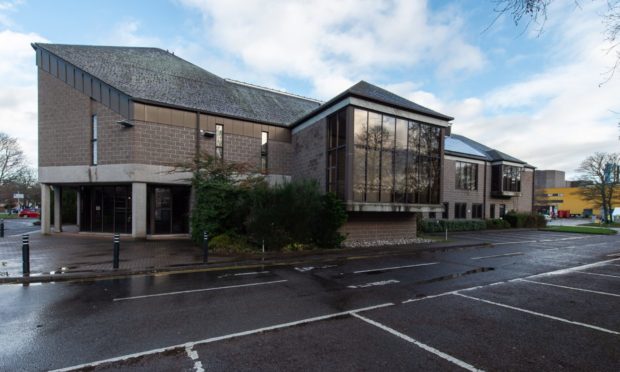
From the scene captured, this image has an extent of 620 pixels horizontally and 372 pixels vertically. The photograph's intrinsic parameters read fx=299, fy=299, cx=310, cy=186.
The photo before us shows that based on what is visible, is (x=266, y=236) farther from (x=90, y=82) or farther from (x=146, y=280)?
(x=90, y=82)

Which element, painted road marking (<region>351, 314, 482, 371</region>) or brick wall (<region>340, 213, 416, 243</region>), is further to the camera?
brick wall (<region>340, 213, 416, 243</region>)

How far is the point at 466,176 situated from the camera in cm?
3117

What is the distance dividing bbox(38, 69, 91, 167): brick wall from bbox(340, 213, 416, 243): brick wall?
1675cm

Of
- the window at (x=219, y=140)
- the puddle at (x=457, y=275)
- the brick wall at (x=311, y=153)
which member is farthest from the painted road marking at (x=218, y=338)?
the window at (x=219, y=140)

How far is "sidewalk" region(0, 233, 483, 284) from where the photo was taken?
9109 mm

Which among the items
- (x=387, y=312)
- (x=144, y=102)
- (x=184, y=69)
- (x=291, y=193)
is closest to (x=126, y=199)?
(x=144, y=102)

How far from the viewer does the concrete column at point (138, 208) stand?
57.2 ft

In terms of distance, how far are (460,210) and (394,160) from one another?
1777 cm

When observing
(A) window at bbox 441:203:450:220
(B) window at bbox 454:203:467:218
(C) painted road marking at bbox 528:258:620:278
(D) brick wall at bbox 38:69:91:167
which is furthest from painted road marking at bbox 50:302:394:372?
(B) window at bbox 454:203:467:218

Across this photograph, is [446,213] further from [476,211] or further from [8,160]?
[8,160]

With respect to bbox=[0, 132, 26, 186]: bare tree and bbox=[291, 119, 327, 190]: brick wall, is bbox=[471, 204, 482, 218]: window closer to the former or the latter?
bbox=[291, 119, 327, 190]: brick wall

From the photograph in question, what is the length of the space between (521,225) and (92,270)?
119 feet

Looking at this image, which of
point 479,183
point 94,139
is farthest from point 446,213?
point 94,139

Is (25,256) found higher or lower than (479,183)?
lower
